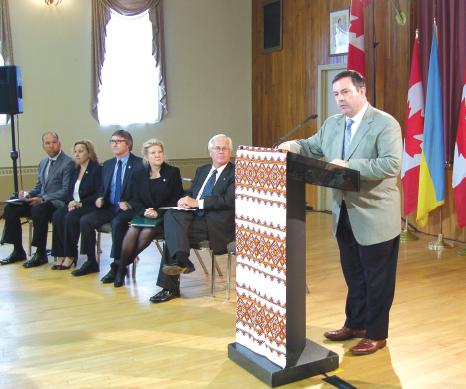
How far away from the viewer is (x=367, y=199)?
2.96m

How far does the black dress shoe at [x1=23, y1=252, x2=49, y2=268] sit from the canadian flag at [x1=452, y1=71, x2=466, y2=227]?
3.64 metres

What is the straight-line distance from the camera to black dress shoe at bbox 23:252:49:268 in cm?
520

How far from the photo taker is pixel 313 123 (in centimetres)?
805

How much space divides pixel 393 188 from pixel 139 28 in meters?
6.50

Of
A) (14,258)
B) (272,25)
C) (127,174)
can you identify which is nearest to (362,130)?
(127,174)

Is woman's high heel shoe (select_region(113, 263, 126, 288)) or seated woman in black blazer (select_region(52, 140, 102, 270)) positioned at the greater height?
seated woman in black blazer (select_region(52, 140, 102, 270))

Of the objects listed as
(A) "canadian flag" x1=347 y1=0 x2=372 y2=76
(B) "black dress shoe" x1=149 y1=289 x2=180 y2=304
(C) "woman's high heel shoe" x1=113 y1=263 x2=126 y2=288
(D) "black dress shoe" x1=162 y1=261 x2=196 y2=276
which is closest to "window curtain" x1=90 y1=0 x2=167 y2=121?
(A) "canadian flag" x1=347 y1=0 x2=372 y2=76

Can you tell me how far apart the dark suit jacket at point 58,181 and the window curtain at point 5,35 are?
2819 mm

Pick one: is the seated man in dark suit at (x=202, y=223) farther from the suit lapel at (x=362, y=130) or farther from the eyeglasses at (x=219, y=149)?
the suit lapel at (x=362, y=130)

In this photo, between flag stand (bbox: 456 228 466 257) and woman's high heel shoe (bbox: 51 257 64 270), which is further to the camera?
flag stand (bbox: 456 228 466 257)

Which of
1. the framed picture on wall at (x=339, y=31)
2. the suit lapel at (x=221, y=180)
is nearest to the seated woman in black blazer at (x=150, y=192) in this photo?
the suit lapel at (x=221, y=180)

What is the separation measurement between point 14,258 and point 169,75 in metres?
4.34

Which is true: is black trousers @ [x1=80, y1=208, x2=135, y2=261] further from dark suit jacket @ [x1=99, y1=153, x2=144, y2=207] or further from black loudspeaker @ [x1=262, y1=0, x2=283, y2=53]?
black loudspeaker @ [x1=262, y1=0, x2=283, y2=53]

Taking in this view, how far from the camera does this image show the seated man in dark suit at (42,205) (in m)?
5.28
